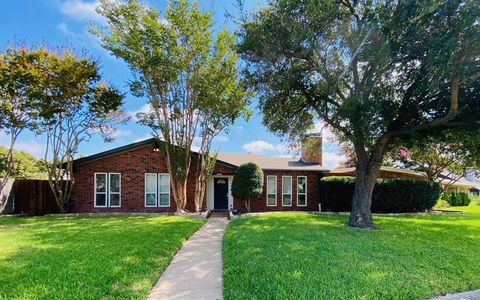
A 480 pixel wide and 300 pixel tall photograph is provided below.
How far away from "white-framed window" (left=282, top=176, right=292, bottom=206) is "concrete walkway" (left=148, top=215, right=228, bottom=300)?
10.6 meters

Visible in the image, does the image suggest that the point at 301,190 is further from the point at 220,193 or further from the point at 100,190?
the point at 100,190

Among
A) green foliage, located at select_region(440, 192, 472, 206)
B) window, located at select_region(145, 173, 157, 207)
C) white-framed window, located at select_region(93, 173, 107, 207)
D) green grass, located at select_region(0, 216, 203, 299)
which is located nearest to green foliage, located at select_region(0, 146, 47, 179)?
white-framed window, located at select_region(93, 173, 107, 207)

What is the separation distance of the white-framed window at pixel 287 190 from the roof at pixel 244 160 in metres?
0.68

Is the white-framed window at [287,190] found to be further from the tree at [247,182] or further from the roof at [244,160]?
the tree at [247,182]

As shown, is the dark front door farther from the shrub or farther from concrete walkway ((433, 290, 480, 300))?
the shrub

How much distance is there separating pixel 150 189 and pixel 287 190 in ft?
26.1

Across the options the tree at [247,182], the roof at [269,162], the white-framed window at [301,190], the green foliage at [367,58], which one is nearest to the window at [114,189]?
the roof at [269,162]

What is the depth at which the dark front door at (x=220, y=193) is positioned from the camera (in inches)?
727

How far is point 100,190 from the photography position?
17.1 meters

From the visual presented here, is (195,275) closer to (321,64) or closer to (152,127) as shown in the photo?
(321,64)

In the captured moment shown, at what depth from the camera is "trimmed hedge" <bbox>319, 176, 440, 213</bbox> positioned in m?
17.3

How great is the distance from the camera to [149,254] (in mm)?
6664

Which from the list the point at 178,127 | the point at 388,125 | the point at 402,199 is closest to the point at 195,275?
the point at 388,125

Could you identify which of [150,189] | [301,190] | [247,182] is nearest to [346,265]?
[247,182]
